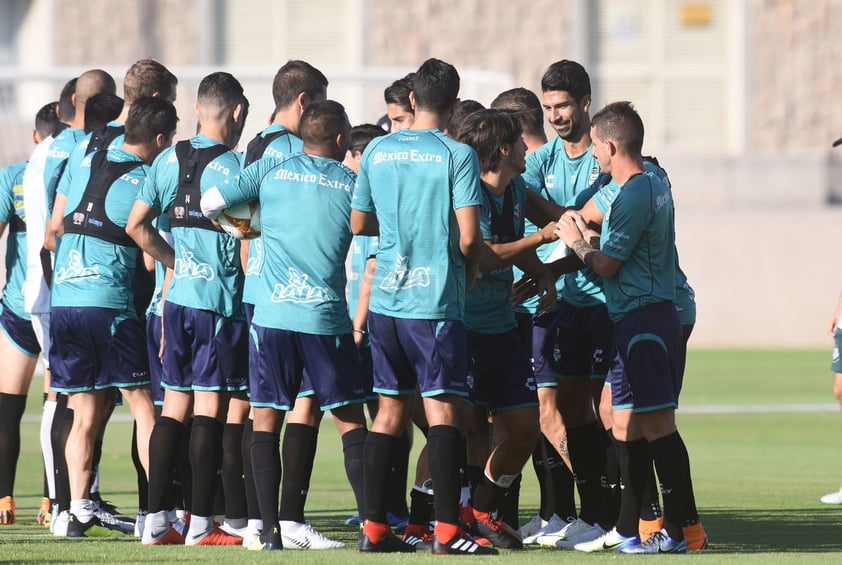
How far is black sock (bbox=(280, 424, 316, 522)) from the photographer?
7613mm

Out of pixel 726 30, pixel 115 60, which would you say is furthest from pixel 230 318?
pixel 726 30

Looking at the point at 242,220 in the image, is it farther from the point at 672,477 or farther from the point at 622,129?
the point at 672,477

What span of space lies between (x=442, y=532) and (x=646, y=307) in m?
1.51

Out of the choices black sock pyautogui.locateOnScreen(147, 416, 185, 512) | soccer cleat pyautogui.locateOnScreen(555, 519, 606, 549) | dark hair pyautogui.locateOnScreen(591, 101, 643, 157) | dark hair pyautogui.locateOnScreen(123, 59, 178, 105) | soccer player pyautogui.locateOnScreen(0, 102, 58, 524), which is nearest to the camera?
dark hair pyautogui.locateOnScreen(591, 101, 643, 157)

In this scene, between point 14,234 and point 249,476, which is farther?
point 14,234

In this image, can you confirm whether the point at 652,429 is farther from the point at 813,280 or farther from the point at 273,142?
the point at 813,280

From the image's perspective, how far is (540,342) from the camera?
866 cm

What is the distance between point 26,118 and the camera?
2231cm

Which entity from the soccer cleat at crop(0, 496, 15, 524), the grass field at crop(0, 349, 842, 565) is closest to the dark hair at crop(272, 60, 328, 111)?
the grass field at crop(0, 349, 842, 565)

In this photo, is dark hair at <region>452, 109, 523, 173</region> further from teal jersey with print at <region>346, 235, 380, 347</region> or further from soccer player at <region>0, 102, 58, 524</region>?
soccer player at <region>0, 102, 58, 524</region>

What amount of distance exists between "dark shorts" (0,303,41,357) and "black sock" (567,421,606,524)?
11.7ft

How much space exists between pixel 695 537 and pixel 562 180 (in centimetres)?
213

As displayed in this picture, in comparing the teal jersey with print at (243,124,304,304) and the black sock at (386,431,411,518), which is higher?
the teal jersey with print at (243,124,304,304)

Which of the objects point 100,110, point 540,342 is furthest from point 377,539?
point 100,110
